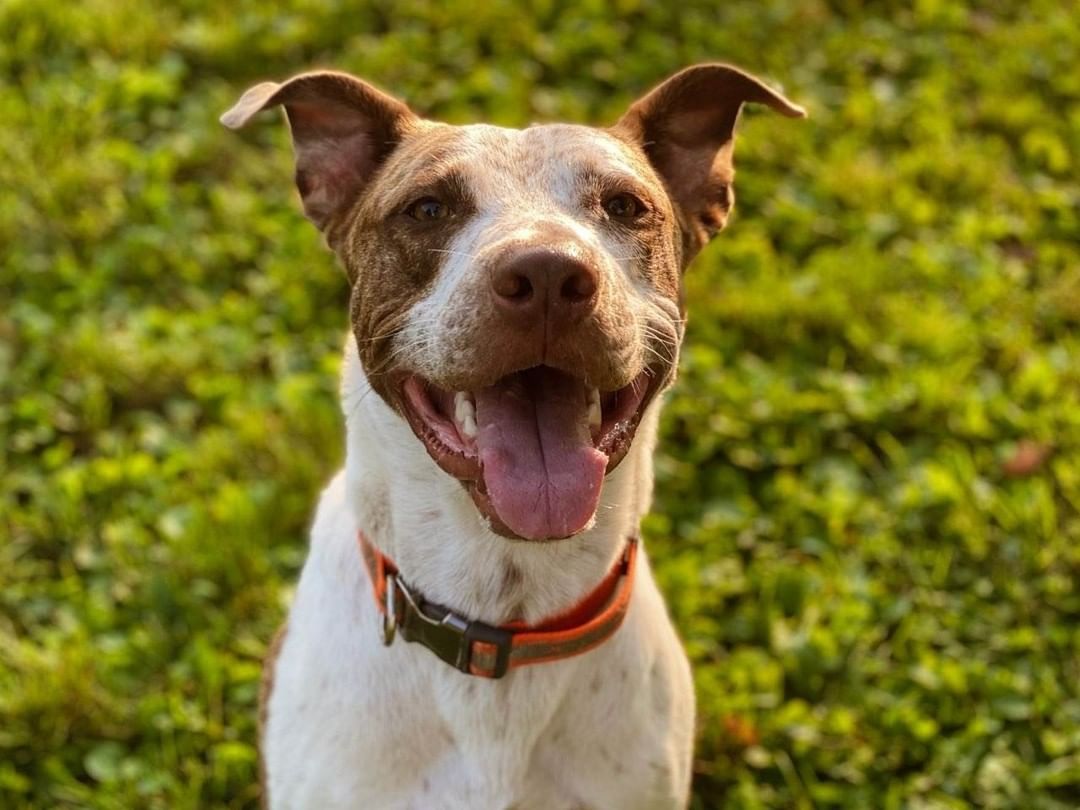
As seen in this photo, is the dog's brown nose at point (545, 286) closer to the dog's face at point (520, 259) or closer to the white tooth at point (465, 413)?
the dog's face at point (520, 259)

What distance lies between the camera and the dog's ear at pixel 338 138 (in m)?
3.31

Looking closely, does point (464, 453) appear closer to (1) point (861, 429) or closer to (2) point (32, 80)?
(1) point (861, 429)

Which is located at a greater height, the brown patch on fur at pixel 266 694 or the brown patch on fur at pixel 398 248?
the brown patch on fur at pixel 398 248

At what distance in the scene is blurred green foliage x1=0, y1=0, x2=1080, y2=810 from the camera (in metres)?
4.31

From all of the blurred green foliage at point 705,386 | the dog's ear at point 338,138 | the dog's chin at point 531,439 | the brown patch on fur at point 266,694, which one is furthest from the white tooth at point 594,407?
the blurred green foliage at point 705,386

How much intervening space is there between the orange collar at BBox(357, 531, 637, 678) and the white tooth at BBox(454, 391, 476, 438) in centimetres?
41

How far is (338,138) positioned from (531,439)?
1.01 m

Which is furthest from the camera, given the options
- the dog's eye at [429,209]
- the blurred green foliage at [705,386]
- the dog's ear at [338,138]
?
the blurred green foliage at [705,386]

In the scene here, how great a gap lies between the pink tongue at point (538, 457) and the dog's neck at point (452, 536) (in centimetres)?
22

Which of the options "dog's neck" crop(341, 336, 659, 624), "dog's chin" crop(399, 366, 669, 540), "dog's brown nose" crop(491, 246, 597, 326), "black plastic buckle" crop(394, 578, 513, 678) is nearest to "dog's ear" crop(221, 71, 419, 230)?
"dog's neck" crop(341, 336, 659, 624)

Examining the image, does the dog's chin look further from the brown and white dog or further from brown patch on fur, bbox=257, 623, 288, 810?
brown patch on fur, bbox=257, 623, 288, 810

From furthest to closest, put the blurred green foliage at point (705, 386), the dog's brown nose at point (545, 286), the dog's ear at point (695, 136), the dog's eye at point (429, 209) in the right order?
the blurred green foliage at point (705, 386) < the dog's ear at point (695, 136) < the dog's eye at point (429, 209) < the dog's brown nose at point (545, 286)

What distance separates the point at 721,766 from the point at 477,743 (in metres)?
1.41

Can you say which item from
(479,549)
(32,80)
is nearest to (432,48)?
(32,80)
